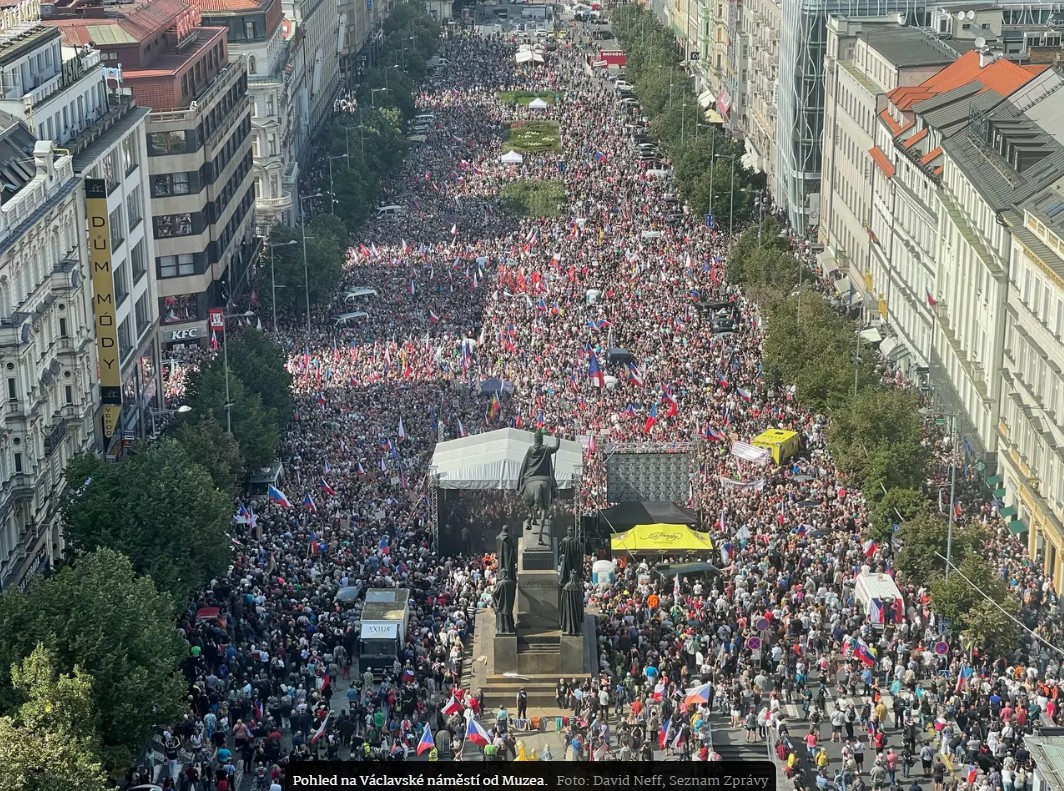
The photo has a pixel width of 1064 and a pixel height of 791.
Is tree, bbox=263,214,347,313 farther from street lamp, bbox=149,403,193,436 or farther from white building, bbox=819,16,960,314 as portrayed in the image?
white building, bbox=819,16,960,314

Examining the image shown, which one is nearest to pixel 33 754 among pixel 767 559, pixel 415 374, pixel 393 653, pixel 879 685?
pixel 393 653

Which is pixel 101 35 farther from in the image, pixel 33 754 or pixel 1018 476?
pixel 33 754

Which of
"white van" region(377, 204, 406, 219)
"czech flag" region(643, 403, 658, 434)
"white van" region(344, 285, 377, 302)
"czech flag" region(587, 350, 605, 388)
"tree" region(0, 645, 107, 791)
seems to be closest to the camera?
"tree" region(0, 645, 107, 791)

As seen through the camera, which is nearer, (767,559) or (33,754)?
(33,754)

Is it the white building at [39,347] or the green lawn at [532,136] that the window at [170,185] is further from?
the green lawn at [532,136]

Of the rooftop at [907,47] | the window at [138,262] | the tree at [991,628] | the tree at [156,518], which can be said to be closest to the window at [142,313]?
the window at [138,262]

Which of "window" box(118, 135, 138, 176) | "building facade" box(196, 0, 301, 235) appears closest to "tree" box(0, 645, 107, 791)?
"window" box(118, 135, 138, 176)
